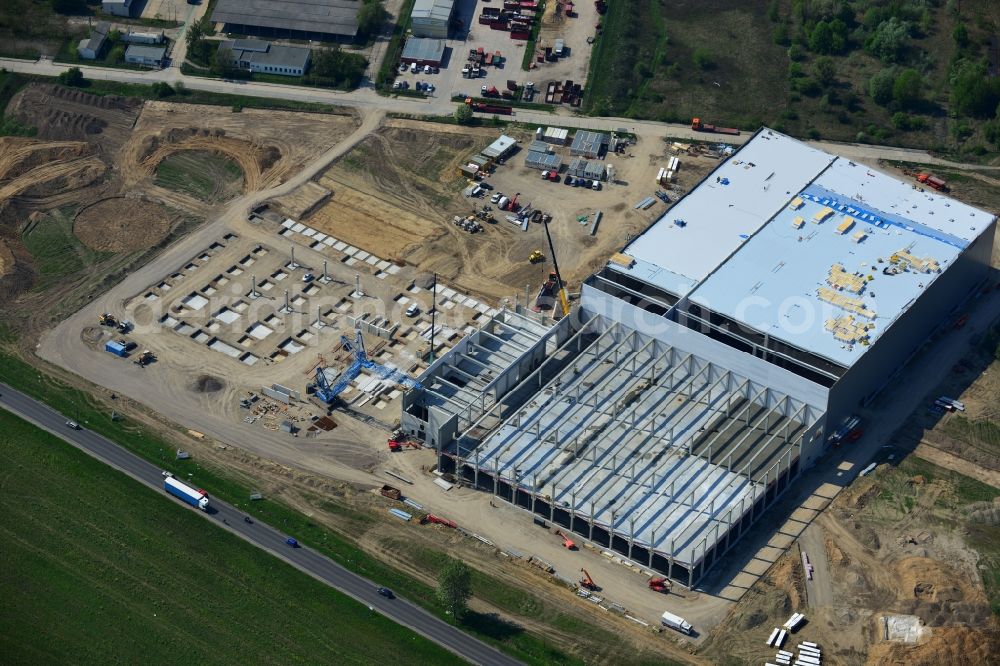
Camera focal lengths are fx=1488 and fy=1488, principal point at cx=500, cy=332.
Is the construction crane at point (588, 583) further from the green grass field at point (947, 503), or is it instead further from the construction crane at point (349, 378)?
the construction crane at point (349, 378)

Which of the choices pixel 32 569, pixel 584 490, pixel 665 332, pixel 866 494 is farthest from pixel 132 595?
pixel 866 494

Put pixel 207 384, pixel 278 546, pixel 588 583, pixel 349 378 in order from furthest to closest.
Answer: pixel 207 384, pixel 349 378, pixel 278 546, pixel 588 583

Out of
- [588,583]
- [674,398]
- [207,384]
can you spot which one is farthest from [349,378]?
[588,583]

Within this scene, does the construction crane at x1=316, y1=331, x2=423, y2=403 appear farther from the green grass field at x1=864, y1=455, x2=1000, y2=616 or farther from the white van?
the green grass field at x1=864, y1=455, x2=1000, y2=616

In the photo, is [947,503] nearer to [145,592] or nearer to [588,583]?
[588,583]

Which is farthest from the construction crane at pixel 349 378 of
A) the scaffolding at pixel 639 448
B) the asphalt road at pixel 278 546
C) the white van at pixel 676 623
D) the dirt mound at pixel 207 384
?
the white van at pixel 676 623

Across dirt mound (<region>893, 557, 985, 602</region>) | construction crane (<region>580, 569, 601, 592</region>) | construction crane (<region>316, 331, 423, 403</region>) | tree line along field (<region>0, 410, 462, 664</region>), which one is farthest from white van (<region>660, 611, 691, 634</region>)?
construction crane (<region>316, 331, 423, 403</region>)
